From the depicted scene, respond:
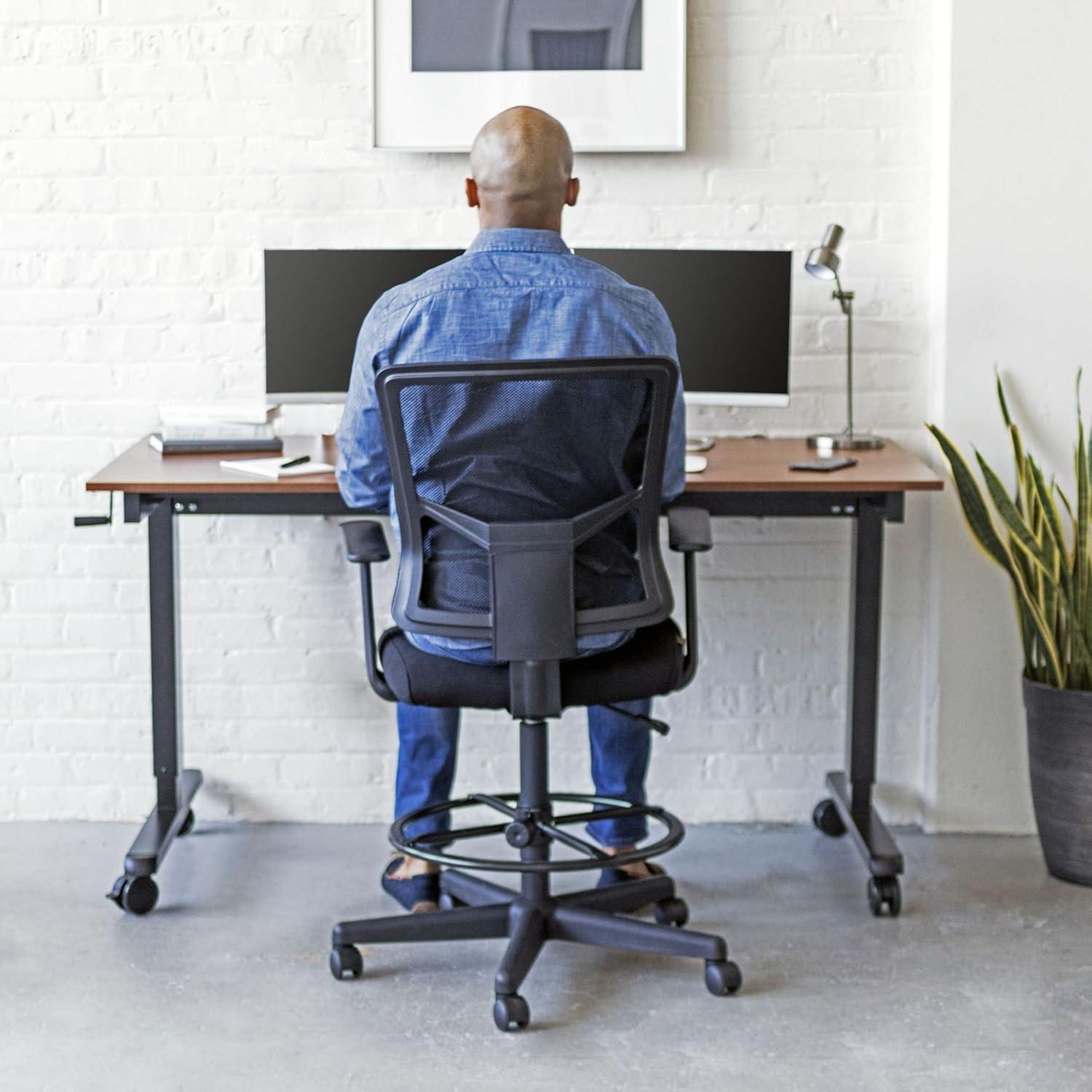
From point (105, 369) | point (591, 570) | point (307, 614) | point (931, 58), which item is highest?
point (931, 58)

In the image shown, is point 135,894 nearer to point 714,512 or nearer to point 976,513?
point 714,512

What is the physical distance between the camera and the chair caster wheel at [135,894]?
2.92 metres

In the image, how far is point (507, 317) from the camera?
7.72 ft

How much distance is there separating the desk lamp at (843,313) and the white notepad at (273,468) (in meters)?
1.07

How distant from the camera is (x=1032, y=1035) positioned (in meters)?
2.43

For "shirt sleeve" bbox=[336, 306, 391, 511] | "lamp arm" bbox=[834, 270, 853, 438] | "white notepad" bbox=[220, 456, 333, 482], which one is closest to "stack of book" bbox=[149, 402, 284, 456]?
"white notepad" bbox=[220, 456, 333, 482]

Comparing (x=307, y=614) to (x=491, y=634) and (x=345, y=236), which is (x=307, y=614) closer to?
(x=345, y=236)

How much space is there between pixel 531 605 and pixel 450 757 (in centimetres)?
74

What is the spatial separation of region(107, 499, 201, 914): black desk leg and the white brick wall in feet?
1.09

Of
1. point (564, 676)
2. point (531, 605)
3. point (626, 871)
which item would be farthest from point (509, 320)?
point (626, 871)

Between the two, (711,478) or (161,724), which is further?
(161,724)

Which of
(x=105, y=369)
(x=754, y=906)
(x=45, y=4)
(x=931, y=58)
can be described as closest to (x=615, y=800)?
(x=754, y=906)

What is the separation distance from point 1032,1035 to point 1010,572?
102 centimetres

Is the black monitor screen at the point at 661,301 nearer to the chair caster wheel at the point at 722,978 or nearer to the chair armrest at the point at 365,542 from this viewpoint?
the chair armrest at the point at 365,542
